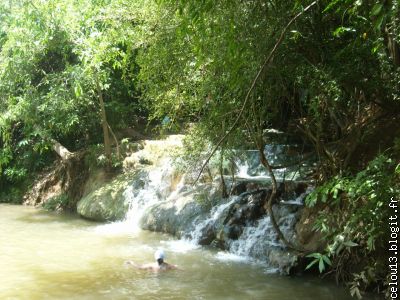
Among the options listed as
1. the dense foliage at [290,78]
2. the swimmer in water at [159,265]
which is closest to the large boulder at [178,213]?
the dense foliage at [290,78]

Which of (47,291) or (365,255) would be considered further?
(47,291)

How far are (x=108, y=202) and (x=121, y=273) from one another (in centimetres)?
444

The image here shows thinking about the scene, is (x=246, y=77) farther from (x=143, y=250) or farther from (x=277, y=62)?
(x=143, y=250)

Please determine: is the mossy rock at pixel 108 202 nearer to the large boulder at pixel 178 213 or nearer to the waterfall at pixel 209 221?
the large boulder at pixel 178 213

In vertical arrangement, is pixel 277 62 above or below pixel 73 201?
above

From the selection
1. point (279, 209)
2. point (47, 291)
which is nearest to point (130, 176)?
point (279, 209)

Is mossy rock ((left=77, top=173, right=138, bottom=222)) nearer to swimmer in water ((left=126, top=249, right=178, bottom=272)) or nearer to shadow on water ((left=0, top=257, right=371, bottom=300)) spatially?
shadow on water ((left=0, top=257, right=371, bottom=300))

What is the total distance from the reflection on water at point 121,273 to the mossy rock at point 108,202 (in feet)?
4.00

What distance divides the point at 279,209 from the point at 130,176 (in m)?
4.95

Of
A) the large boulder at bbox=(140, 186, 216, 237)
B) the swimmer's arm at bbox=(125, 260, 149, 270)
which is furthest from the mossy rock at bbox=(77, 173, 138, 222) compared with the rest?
the swimmer's arm at bbox=(125, 260, 149, 270)

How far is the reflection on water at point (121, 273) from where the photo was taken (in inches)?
225

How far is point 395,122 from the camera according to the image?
6875 mm

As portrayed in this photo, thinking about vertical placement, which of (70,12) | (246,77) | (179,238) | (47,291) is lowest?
(47,291)

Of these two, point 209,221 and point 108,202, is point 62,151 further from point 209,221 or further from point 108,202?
point 209,221
